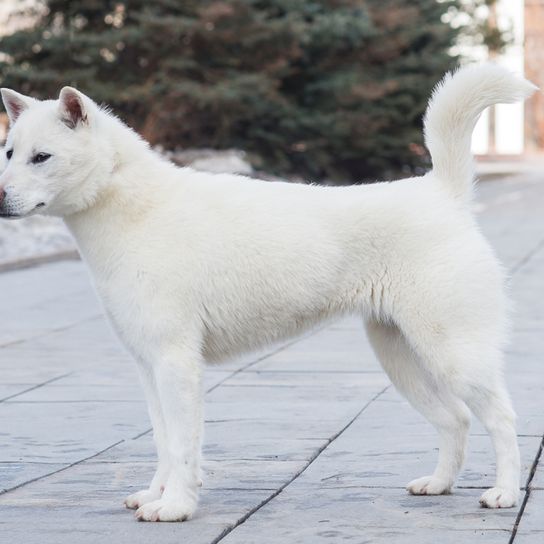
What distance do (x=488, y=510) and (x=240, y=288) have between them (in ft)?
4.40

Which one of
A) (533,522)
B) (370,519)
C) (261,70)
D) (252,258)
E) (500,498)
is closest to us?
(533,522)

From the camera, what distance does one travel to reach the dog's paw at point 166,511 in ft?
18.1

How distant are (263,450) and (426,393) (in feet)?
3.90

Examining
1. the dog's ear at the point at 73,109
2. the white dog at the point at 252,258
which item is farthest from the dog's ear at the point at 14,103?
the dog's ear at the point at 73,109

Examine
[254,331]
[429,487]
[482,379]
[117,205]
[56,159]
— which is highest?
[56,159]

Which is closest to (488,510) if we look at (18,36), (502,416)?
(502,416)

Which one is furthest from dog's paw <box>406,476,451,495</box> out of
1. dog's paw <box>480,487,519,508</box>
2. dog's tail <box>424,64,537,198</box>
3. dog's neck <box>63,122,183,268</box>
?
dog's neck <box>63,122,183,268</box>

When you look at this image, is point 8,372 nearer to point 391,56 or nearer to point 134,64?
point 134,64

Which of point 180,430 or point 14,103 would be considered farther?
point 14,103

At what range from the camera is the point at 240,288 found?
5.76m

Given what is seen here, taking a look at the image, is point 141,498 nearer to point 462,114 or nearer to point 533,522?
point 533,522

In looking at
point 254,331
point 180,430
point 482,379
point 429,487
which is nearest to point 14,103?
point 254,331

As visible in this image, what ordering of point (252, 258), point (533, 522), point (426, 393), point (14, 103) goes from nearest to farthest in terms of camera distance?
1. point (533, 522)
2. point (252, 258)
3. point (14, 103)
4. point (426, 393)

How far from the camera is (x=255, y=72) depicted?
30016 millimetres
